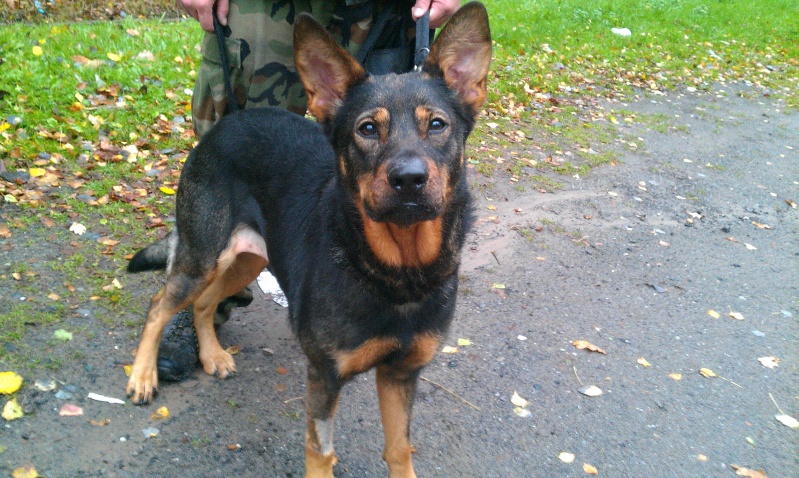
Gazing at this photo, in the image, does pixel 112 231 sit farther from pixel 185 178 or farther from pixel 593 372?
pixel 593 372

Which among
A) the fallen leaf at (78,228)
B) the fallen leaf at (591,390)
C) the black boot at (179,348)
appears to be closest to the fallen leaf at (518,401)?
the fallen leaf at (591,390)

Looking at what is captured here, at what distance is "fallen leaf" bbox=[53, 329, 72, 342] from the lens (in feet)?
13.0

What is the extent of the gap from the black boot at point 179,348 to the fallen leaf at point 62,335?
59 cm

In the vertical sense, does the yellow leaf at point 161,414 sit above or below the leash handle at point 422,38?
below

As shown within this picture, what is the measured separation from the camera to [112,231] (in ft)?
17.2

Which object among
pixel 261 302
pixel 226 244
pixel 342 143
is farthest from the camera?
pixel 261 302

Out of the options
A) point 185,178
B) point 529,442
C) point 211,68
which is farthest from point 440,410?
point 211,68

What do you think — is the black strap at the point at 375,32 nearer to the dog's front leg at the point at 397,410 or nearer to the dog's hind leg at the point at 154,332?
the dog's hind leg at the point at 154,332

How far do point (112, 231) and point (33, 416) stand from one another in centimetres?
219

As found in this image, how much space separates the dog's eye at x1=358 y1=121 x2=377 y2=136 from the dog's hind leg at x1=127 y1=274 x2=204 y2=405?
1.51 metres

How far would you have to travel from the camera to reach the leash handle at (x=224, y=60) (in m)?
3.56

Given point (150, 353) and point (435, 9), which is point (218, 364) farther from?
point (435, 9)

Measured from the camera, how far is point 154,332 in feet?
12.6

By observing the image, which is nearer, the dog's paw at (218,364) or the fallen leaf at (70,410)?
the fallen leaf at (70,410)
